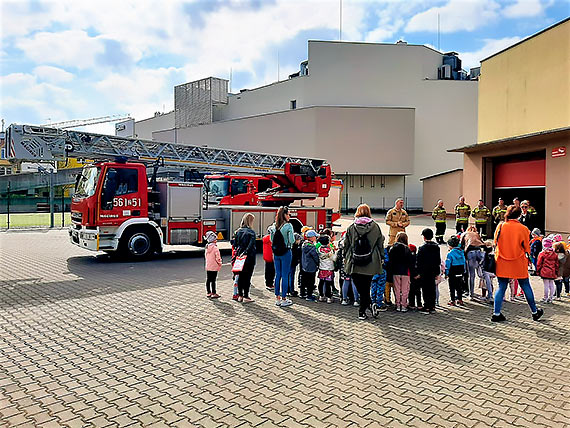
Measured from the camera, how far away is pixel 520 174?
19000 millimetres

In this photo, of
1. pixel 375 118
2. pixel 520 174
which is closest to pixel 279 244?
pixel 520 174

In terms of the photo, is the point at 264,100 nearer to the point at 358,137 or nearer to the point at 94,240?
the point at 358,137

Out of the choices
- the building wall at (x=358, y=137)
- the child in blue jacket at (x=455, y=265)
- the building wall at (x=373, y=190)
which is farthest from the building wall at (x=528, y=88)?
the building wall at (x=373, y=190)

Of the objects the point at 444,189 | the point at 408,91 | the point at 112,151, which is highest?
the point at 408,91

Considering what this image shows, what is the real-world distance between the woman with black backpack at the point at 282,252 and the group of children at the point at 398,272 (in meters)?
0.38

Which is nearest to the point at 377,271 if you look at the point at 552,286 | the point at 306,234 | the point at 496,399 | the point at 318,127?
the point at 306,234

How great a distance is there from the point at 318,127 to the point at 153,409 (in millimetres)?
36325

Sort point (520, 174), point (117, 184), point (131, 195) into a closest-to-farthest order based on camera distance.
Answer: point (117, 184) → point (131, 195) → point (520, 174)

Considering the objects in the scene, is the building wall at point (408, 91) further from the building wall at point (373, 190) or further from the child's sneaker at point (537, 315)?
the child's sneaker at point (537, 315)

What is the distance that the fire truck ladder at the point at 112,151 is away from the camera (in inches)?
440

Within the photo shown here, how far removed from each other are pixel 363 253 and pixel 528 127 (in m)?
15.0

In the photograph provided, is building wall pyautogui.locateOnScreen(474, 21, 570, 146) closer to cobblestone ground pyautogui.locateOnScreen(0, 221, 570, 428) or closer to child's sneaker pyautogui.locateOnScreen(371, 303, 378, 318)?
cobblestone ground pyautogui.locateOnScreen(0, 221, 570, 428)

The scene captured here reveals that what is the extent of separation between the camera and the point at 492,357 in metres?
5.48

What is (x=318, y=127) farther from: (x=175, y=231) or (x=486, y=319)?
(x=486, y=319)
